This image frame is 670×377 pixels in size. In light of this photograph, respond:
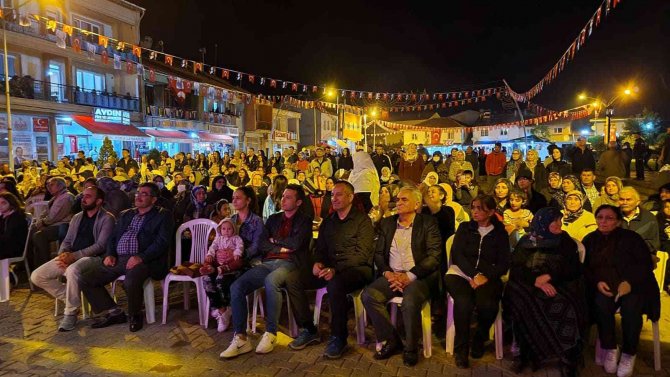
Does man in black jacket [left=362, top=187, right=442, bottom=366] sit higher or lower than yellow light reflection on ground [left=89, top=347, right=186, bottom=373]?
higher

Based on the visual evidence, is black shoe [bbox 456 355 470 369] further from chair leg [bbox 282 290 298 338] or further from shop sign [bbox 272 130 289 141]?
shop sign [bbox 272 130 289 141]

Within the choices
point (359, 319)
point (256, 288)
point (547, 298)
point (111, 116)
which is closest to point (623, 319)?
point (547, 298)

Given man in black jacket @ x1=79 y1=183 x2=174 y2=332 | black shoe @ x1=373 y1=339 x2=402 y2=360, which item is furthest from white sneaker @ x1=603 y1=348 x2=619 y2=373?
man in black jacket @ x1=79 y1=183 x2=174 y2=332

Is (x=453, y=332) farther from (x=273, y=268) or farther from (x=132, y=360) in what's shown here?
(x=132, y=360)

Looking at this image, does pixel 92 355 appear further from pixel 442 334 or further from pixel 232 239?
pixel 442 334

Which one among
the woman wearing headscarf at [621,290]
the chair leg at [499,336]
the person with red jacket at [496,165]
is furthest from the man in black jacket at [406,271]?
the person with red jacket at [496,165]

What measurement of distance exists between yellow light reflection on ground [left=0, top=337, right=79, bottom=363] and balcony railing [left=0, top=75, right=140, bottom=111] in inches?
742

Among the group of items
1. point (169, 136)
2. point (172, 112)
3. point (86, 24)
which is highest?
point (86, 24)

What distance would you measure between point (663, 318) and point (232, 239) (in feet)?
14.8

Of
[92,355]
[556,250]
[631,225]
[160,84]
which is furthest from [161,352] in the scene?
[160,84]

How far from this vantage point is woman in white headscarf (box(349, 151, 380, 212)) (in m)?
6.95

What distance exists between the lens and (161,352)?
4262mm

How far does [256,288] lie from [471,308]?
199 centimetres

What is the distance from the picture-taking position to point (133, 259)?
487 cm
